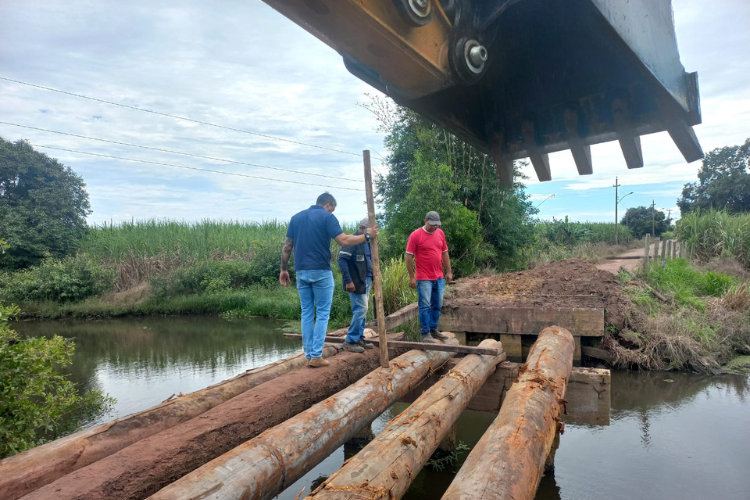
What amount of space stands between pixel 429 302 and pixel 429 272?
0.36 metres

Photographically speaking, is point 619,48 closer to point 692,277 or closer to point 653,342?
point 653,342

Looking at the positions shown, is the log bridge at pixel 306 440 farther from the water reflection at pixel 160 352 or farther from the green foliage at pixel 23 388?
the water reflection at pixel 160 352

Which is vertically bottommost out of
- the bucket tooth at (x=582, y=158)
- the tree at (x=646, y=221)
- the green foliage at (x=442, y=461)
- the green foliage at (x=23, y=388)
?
the green foliage at (x=442, y=461)

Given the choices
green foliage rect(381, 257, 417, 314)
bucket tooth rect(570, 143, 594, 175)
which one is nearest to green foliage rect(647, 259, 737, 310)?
green foliage rect(381, 257, 417, 314)

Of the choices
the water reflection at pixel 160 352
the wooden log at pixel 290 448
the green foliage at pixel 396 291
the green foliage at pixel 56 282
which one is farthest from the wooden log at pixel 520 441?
the green foliage at pixel 56 282

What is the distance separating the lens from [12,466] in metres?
2.51

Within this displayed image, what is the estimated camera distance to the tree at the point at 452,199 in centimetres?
1249

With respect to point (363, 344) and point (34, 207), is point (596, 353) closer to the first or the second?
point (363, 344)

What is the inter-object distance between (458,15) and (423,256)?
387cm

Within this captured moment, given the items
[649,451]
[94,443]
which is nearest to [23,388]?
[94,443]

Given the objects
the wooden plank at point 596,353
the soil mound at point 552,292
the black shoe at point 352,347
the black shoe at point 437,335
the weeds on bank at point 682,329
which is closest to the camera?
the black shoe at point 352,347

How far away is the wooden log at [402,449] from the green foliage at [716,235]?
1565 cm

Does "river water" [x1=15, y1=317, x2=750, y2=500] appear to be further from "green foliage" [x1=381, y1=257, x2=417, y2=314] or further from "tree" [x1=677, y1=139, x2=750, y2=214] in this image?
"tree" [x1=677, y1=139, x2=750, y2=214]

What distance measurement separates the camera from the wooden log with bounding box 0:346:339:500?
248 cm
